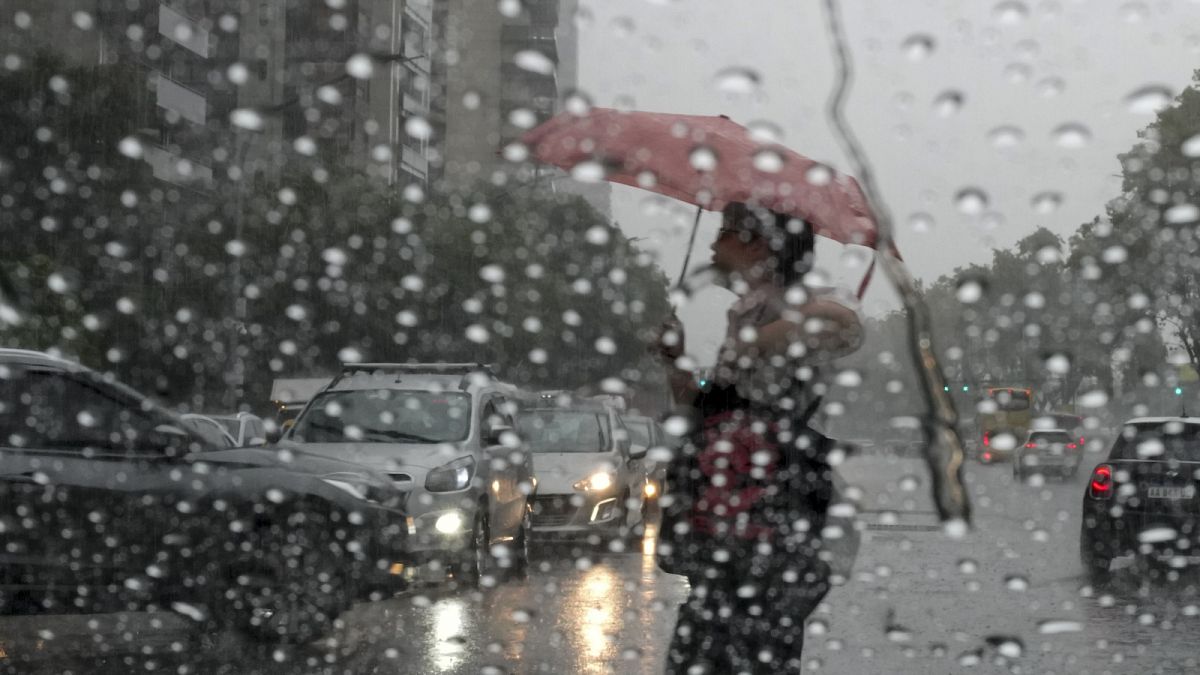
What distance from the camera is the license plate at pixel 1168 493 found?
8.37 metres

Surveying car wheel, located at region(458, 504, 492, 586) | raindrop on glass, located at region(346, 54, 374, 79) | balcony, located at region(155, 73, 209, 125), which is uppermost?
balcony, located at region(155, 73, 209, 125)

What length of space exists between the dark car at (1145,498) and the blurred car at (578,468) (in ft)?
10.2

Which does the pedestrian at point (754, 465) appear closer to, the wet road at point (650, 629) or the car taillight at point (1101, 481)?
the wet road at point (650, 629)

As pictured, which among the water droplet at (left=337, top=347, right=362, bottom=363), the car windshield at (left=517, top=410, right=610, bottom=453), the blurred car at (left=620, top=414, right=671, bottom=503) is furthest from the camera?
the blurred car at (left=620, top=414, right=671, bottom=503)

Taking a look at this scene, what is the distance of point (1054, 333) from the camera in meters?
5.38

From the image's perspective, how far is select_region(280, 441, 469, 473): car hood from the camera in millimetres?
Result: 7117

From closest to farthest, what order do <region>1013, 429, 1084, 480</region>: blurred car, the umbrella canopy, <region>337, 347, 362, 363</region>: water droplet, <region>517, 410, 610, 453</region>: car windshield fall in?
the umbrella canopy < <region>337, 347, 362, 363</region>: water droplet < <region>1013, 429, 1084, 480</region>: blurred car < <region>517, 410, 610, 453</region>: car windshield

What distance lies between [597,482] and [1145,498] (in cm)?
406

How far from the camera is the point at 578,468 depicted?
39.4 feet

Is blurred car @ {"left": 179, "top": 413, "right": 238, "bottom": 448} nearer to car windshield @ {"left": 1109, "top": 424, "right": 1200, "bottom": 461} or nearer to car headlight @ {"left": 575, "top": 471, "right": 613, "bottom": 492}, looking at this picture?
car windshield @ {"left": 1109, "top": 424, "right": 1200, "bottom": 461}

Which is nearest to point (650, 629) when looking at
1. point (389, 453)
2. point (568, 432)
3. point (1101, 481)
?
point (389, 453)

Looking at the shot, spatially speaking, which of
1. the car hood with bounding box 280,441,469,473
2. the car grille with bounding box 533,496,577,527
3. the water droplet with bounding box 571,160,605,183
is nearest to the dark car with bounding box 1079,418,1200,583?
the car grille with bounding box 533,496,577,527

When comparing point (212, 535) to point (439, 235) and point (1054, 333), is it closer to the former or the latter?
point (1054, 333)

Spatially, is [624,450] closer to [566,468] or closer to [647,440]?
[566,468]
